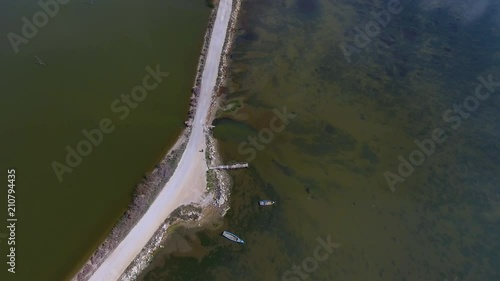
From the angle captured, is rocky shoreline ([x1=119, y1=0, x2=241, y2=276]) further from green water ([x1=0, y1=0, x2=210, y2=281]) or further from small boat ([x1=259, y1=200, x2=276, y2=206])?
green water ([x1=0, y1=0, x2=210, y2=281])

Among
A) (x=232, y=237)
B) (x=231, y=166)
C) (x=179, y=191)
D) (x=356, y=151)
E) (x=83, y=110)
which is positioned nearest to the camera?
(x=232, y=237)

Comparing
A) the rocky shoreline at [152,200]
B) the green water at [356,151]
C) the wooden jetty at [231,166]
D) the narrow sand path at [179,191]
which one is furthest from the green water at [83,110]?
the green water at [356,151]

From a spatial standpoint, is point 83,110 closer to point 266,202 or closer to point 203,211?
point 203,211

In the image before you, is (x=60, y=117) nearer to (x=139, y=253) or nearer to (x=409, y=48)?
(x=139, y=253)

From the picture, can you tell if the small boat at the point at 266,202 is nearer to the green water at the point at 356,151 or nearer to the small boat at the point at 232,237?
the green water at the point at 356,151

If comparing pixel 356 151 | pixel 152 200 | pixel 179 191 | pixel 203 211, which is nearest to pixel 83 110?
pixel 152 200

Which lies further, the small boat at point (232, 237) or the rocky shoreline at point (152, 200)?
the small boat at point (232, 237)
